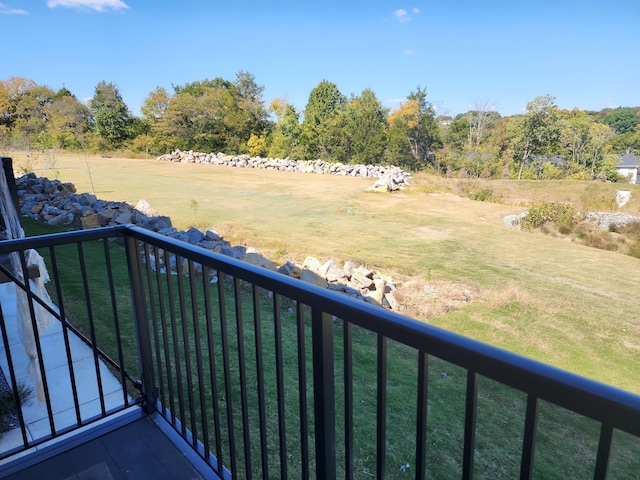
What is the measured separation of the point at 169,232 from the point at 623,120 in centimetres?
3949

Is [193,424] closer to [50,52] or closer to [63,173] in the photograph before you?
[63,173]

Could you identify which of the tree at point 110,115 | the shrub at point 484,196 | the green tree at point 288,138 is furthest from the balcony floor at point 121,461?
the tree at point 110,115

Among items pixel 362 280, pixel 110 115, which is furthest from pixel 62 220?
pixel 110 115

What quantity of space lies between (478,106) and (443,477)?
28.8 metres

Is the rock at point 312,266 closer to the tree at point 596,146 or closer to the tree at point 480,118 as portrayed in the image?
the tree at point 480,118

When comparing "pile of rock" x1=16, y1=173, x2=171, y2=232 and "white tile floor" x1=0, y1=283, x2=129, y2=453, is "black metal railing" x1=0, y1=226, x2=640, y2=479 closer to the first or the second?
"white tile floor" x1=0, y1=283, x2=129, y2=453

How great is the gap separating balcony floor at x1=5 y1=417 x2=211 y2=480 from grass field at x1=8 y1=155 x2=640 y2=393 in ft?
12.0

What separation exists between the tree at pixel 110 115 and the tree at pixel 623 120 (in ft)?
117

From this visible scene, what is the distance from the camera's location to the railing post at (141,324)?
177 centimetres

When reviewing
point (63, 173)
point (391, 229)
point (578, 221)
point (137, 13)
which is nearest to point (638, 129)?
point (578, 221)

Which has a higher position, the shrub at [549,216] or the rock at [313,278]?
the rock at [313,278]

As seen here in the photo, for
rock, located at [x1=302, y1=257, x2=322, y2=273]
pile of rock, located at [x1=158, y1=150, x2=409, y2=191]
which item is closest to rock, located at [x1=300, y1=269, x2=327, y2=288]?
rock, located at [x1=302, y1=257, x2=322, y2=273]

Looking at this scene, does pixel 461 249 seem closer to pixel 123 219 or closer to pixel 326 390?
pixel 123 219

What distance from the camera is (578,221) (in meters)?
10.6
